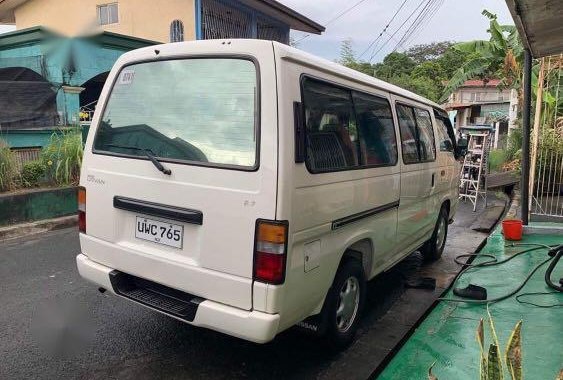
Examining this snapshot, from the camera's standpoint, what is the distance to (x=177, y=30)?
576 inches

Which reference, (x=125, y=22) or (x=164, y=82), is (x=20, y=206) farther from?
(x=125, y=22)

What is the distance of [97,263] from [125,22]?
14077 millimetres

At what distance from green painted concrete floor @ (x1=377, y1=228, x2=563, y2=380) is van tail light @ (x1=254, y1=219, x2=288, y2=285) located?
1.21 m

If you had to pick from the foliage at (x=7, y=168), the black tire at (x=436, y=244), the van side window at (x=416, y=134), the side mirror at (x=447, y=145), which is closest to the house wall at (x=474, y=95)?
the side mirror at (x=447, y=145)

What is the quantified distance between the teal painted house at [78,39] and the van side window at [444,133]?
22.2ft

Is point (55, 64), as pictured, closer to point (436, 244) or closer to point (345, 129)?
point (436, 244)

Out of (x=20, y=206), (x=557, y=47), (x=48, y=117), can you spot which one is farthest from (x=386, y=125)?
(x=48, y=117)

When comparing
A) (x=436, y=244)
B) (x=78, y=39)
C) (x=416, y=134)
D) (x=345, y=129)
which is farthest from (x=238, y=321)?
(x=78, y=39)

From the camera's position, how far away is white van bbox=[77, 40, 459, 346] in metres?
2.59

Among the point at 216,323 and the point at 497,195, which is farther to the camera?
the point at 497,195

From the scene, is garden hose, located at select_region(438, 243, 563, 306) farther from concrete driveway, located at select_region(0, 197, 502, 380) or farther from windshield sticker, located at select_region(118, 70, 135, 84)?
windshield sticker, located at select_region(118, 70, 135, 84)

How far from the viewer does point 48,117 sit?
1009 cm

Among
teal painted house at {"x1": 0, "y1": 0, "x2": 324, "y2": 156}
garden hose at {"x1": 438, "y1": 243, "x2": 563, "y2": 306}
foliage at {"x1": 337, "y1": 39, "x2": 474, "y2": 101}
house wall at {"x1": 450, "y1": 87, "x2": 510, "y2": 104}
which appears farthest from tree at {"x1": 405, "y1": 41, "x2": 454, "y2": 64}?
garden hose at {"x1": 438, "y1": 243, "x2": 563, "y2": 306}

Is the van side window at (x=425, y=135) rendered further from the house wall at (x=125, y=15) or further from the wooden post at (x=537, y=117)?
the house wall at (x=125, y=15)
